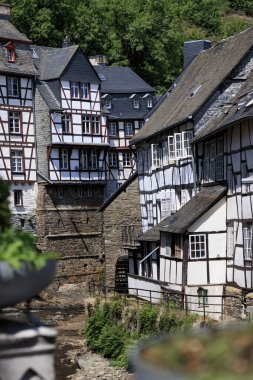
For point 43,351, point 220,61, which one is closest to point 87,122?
point 220,61

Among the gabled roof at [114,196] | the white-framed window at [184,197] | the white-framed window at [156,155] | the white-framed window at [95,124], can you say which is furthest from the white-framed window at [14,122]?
the white-framed window at [184,197]

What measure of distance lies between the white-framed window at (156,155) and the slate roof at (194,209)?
5.54 meters

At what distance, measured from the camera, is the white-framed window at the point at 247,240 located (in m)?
26.3

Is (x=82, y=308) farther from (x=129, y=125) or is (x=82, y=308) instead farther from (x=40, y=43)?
(x=40, y=43)

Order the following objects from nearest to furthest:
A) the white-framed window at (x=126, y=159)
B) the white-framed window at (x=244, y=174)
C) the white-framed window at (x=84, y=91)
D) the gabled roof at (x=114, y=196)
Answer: the white-framed window at (x=244, y=174)
the gabled roof at (x=114, y=196)
the white-framed window at (x=84, y=91)
the white-framed window at (x=126, y=159)

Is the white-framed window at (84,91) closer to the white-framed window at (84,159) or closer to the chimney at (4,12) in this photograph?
the white-framed window at (84,159)

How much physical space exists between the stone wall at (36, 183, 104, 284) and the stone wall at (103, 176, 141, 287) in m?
4.11

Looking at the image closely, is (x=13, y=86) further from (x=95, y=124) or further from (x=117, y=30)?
(x=117, y=30)

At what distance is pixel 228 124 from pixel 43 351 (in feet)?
74.5

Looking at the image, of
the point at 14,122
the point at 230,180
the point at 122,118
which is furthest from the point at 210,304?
the point at 122,118

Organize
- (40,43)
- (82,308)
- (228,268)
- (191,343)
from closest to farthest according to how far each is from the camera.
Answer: (191,343) < (228,268) < (82,308) < (40,43)

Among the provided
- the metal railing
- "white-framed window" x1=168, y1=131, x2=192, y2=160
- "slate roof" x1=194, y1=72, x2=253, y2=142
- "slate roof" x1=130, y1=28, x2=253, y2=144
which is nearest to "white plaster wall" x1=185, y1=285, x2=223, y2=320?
the metal railing

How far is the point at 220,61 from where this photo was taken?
33.9 meters

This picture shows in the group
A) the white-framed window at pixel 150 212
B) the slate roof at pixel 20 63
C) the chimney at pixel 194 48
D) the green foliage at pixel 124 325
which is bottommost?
the green foliage at pixel 124 325
